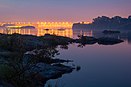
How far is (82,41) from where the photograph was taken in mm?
90875

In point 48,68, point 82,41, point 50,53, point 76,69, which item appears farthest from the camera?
point 82,41

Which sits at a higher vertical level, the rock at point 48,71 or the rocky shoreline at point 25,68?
the rocky shoreline at point 25,68

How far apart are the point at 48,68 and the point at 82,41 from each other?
63.0 m

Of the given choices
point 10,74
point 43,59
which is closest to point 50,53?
point 43,59

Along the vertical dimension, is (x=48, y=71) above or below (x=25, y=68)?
below

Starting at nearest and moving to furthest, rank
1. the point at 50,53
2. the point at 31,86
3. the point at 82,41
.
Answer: the point at 31,86 → the point at 50,53 → the point at 82,41

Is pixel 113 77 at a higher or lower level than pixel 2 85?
lower

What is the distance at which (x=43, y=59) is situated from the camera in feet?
118

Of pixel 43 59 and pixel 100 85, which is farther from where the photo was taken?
pixel 43 59

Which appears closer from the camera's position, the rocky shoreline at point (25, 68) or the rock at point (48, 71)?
the rocky shoreline at point (25, 68)

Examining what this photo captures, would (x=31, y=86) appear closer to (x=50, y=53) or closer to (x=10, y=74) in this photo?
(x=10, y=74)

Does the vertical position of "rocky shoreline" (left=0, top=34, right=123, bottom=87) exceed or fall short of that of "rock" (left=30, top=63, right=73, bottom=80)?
it exceeds it

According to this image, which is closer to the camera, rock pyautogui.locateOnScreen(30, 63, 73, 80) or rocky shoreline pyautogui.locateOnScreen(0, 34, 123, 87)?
rocky shoreline pyautogui.locateOnScreen(0, 34, 123, 87)

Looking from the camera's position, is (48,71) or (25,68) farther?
(48,71)
